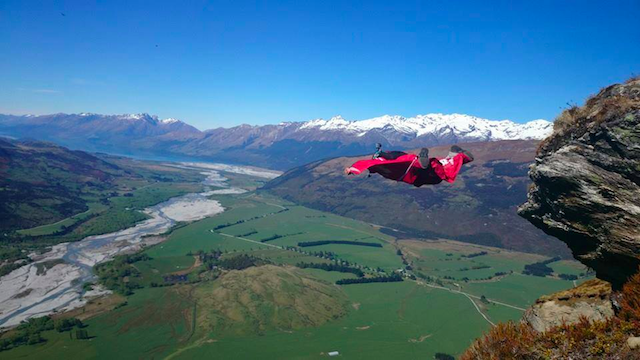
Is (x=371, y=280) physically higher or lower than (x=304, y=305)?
higher

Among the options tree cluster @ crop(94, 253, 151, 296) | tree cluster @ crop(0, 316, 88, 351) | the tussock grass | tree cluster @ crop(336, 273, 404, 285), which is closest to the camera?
the tussock grass

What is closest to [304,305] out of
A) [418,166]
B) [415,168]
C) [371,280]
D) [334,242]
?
[371,280]

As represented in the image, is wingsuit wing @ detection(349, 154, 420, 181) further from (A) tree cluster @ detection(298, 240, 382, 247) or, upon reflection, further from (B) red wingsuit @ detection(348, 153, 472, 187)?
(A) tree cluster @ detection(298, 240, 382, 247)

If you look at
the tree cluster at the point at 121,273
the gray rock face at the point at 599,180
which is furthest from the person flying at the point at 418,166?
the tree cluster at the point at 121,273

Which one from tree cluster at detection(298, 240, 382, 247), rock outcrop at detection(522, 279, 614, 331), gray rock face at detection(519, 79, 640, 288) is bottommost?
tree cluster at detection(298, 240, 382, 247)

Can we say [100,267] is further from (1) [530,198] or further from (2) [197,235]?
(1) [530,198]

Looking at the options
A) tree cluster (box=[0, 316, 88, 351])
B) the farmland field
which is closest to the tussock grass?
the farmland field

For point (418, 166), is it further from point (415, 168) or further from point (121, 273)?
point (121, 273)
